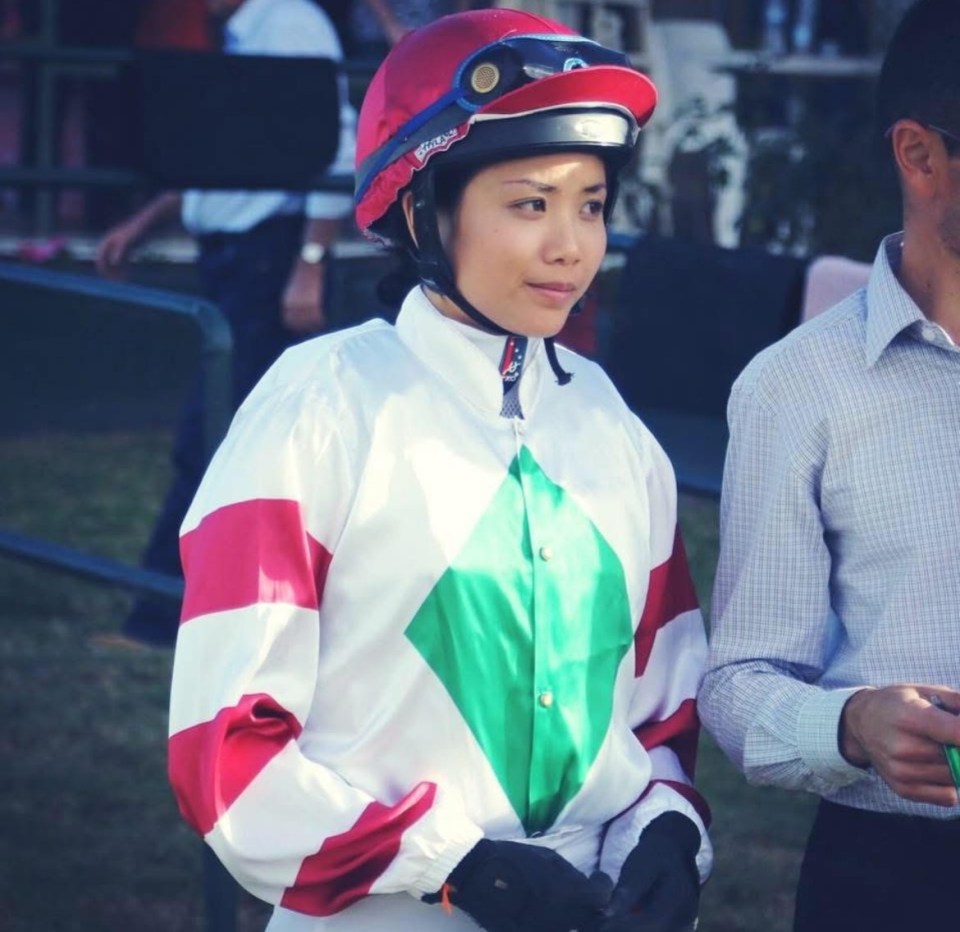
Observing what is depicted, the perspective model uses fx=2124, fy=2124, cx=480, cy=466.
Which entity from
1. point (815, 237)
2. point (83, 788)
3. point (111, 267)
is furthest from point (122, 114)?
point (815, 237)

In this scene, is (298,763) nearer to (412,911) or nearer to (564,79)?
(412,911)

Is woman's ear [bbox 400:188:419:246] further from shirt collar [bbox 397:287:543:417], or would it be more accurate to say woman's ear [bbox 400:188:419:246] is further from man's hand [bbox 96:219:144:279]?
man's hand [bbox 96:219:144:279]

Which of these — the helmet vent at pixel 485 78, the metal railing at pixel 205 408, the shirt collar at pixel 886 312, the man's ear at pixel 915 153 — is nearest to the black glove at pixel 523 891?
the shirt collar at pixel 886 312

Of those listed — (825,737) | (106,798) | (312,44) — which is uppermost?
(312,44)

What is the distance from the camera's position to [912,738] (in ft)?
7.39

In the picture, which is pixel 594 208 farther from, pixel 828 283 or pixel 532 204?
pixel 828 283

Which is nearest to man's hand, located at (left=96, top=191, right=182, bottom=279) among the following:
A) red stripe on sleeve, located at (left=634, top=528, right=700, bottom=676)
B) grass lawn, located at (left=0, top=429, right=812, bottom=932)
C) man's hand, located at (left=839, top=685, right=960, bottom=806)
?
grass lawn, located at (left=0, top=429, right=812, bottom=932)

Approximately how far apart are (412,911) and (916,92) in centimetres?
113

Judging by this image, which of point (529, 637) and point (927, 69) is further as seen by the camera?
point (927, 69)

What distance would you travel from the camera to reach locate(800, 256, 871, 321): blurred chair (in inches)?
168

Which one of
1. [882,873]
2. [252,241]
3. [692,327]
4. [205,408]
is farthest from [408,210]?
[252,241]

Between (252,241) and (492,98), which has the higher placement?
(492,98)

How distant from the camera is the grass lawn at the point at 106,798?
4352 mm

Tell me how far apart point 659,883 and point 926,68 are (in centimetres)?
101
